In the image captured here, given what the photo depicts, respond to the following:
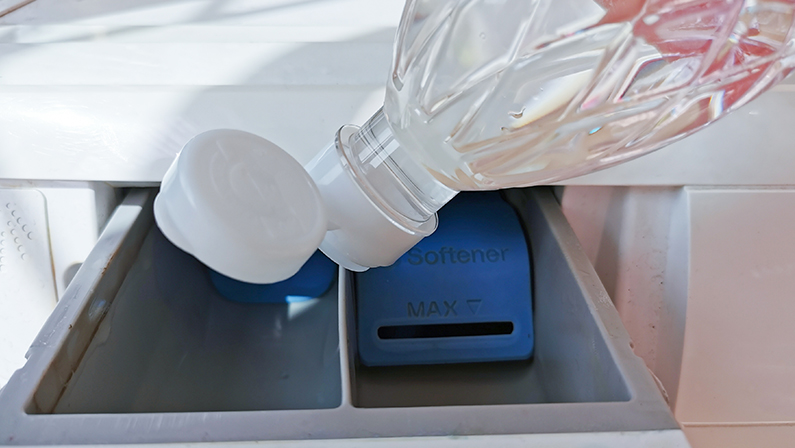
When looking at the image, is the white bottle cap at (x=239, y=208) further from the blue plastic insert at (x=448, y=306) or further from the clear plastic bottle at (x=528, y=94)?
the blue plastic insert at (x=448, y=306)

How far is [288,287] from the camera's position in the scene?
82cm

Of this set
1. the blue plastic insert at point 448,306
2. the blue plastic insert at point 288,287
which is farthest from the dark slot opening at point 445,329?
the blue plastic insert at point 288,287

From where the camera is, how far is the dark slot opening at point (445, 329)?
717 millimetres

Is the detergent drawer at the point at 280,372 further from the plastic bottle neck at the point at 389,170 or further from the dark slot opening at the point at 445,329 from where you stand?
the plastic bottle neck at the point at 389,170

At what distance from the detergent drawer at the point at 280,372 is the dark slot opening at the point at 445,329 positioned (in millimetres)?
36

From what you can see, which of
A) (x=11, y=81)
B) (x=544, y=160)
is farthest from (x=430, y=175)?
(x=11, y=81)

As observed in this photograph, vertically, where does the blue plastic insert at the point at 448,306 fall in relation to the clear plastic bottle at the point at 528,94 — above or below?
below

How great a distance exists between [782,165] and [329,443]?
20.7 inches

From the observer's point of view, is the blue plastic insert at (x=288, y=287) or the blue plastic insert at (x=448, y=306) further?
the blue plastic insert at (x=288, y=287)

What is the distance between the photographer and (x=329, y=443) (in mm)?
395

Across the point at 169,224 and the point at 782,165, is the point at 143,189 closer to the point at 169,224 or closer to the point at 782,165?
the point at 169,224

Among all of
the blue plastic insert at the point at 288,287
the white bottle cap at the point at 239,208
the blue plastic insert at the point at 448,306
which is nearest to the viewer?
the white bottle cap at the point at 239,208

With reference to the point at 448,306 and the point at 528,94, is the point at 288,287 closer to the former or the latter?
the point at 448,306

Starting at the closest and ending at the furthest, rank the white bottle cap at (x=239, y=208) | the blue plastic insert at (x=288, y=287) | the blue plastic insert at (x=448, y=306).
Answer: the white bottle cap at (x=239, y=208)
the blue plastic insert at (x=448, y=306)
the blue plastic insert at (x=288, y=287)
